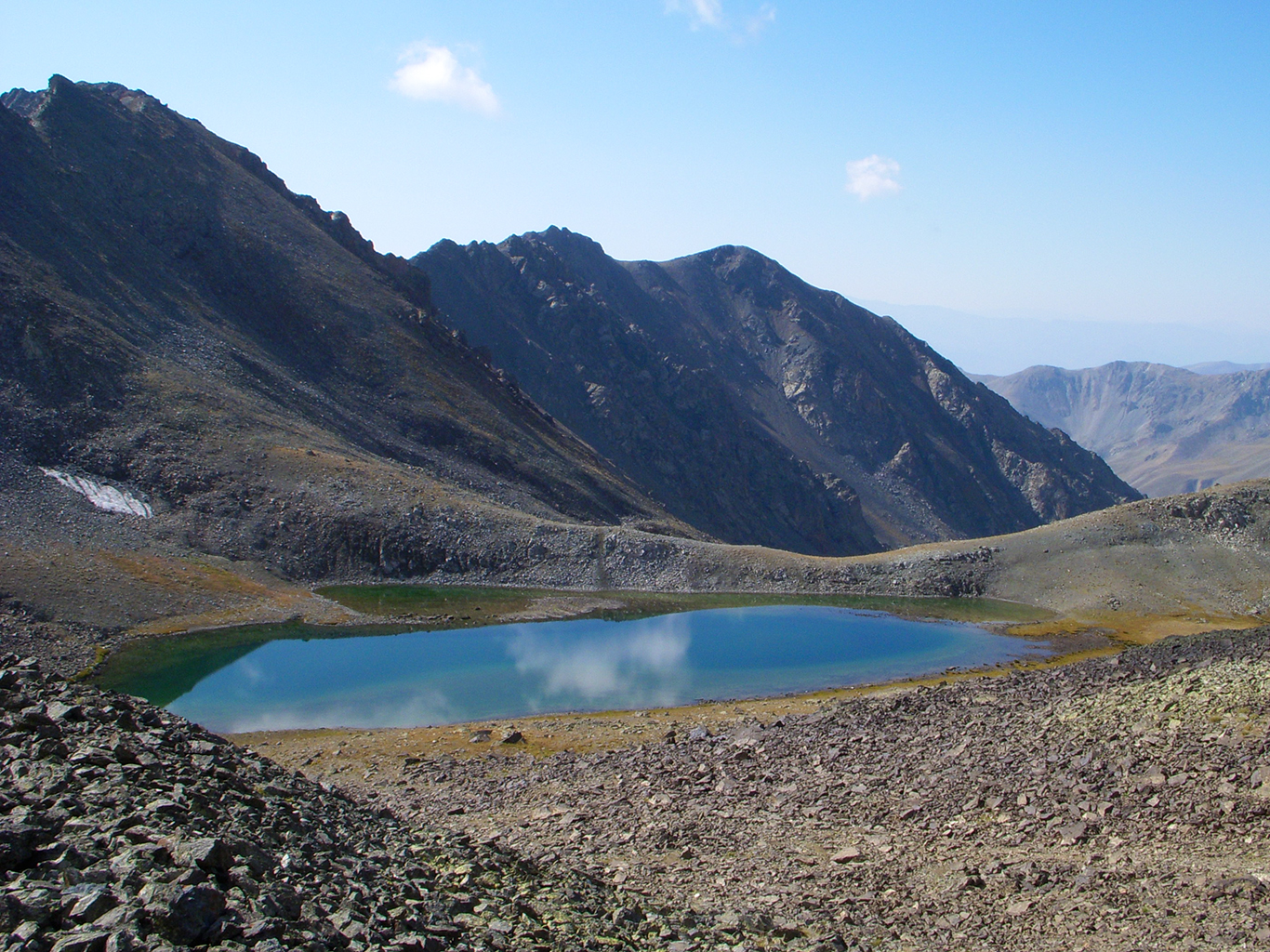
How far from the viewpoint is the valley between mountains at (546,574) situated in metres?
13.9

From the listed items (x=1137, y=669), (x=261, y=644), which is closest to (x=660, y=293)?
(x=261, y=644)

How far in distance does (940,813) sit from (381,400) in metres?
84.9

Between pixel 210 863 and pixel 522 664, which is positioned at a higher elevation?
pixel 210 863

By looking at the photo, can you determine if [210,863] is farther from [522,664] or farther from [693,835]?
[522,664]

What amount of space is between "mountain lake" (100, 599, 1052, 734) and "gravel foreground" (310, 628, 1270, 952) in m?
11.1

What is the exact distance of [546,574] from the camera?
243 feet

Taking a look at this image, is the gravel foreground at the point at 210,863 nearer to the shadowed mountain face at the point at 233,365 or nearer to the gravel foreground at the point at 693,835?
the gravel foreground at the point at 693,835

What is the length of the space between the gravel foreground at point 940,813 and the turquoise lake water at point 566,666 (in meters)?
10.5

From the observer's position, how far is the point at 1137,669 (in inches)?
1138

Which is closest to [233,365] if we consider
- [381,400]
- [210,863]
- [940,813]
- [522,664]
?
[381,400]

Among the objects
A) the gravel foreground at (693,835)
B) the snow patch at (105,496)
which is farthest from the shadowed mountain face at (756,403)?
the gravel foreground at (693,835)

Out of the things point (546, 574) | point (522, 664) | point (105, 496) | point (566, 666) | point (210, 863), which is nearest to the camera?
point (210, 863)

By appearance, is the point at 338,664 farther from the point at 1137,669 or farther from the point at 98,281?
the point at 98,281

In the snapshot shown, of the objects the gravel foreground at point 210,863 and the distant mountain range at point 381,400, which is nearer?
the gravel foreground at point 210,863
